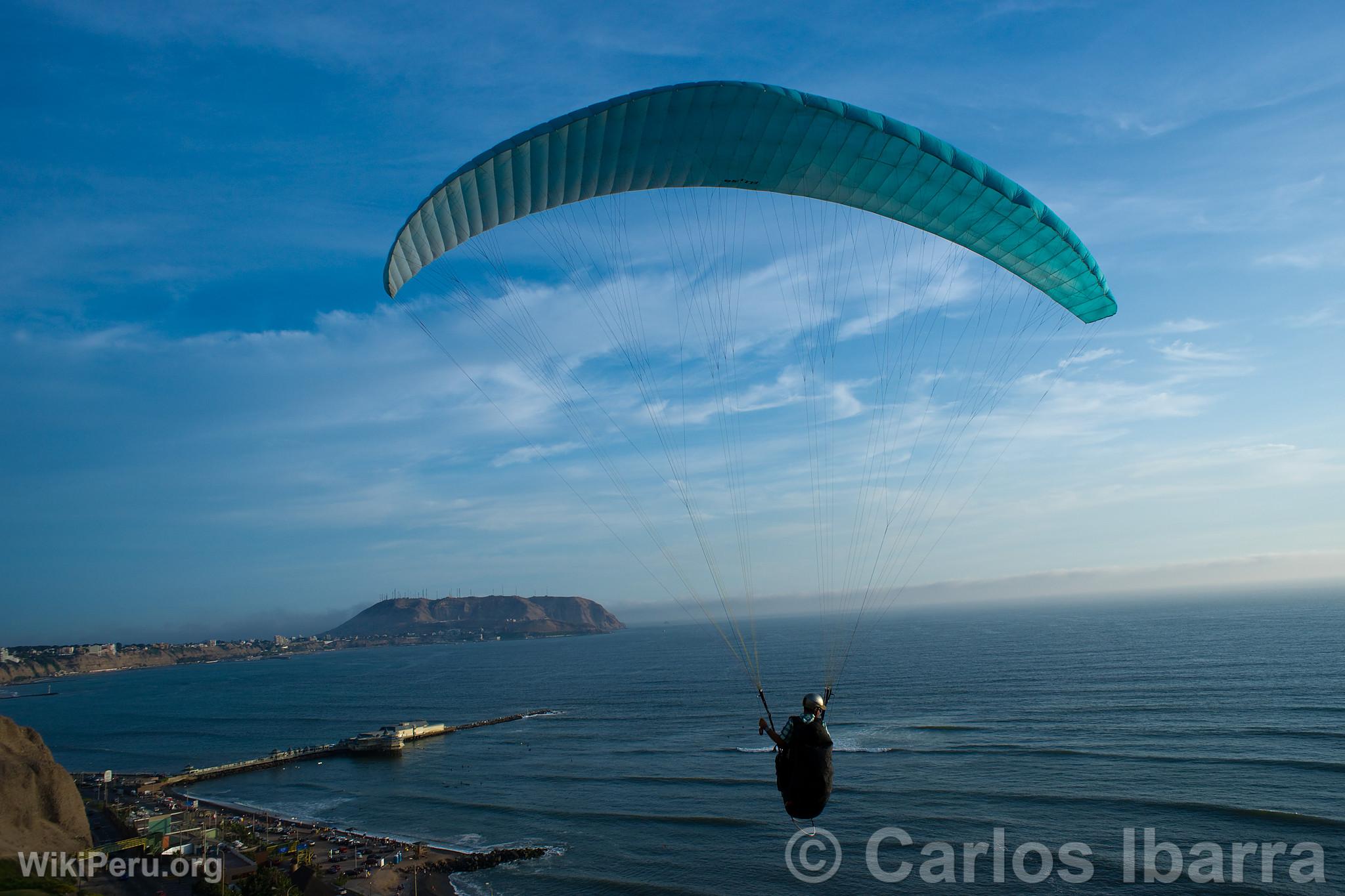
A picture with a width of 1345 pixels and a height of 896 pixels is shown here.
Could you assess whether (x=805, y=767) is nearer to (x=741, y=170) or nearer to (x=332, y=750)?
(x=741, y=170)

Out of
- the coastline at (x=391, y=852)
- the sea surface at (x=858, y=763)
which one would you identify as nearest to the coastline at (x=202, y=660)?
the sea surface at (x=858, y=763)

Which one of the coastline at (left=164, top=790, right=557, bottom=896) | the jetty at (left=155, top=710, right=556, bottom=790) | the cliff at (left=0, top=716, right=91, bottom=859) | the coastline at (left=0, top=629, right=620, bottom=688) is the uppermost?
the cliff at (left=0, top=716, right=91, bottom=859)

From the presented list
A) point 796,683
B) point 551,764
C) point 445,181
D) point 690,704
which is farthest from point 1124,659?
point 445,181

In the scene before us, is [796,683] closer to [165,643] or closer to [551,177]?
[551,177]

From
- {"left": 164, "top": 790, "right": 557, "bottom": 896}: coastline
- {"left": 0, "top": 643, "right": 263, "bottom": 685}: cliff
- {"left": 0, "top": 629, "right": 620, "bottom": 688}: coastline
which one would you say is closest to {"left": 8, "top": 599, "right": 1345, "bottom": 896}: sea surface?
{"left": 164, "top": 790, "right": 557, "bottom": 896}: coastline

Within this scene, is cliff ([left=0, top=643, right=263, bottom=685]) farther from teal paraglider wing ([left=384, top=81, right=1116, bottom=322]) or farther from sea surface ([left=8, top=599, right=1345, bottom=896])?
teal paraglider wing ([left=384, top=81, right=1116, bottom=322])
